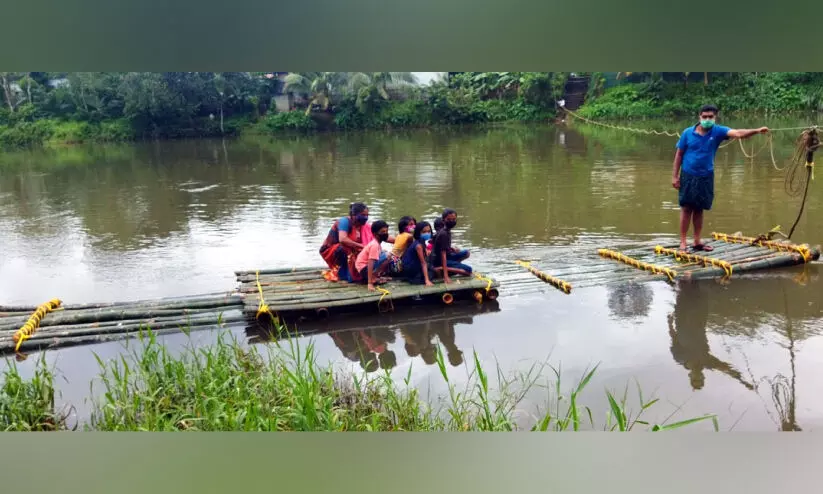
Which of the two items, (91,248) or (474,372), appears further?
(91,248)

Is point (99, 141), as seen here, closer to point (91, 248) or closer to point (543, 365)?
point (91, 248)

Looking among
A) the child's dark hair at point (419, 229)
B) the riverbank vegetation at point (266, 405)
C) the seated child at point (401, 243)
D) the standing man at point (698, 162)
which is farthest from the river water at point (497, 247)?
the standing man at point (698, 162)

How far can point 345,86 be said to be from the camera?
86.0 ft

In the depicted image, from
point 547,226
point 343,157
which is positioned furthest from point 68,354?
point 343,157

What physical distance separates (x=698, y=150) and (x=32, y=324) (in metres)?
5.71

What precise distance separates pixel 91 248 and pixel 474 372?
5868 millimetres

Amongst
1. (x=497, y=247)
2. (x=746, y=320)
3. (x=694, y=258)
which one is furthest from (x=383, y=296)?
(x=694, y=258)

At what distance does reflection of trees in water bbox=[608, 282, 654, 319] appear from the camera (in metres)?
4.97

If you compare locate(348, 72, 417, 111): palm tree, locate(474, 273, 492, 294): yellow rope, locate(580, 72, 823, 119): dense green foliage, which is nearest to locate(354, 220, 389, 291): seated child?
locate(474, 273, 492, 294): yellow rope

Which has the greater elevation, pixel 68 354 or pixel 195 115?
pixel 195 115

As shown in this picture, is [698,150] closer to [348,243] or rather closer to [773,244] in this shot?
[773,244]

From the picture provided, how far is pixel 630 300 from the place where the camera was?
5.25m
